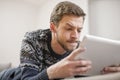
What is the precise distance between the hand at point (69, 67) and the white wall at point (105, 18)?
2268mm

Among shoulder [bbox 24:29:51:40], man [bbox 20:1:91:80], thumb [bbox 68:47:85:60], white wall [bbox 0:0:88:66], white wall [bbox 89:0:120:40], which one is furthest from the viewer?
white wall [bbox 0:0:88:66]

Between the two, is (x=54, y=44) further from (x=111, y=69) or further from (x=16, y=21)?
(x=16, y=21)

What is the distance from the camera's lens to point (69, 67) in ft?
2.25

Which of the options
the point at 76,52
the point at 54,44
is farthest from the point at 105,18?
the point at 76,52

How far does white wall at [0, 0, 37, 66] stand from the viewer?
153 inches

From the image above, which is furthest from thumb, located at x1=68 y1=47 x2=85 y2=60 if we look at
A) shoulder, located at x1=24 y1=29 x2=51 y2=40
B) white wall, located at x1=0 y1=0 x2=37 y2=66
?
white wall, located at x1=0 y1=0 x2=37 y2=66

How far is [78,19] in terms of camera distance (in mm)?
958

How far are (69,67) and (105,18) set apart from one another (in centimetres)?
242

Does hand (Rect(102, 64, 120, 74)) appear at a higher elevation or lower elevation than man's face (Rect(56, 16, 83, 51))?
lower

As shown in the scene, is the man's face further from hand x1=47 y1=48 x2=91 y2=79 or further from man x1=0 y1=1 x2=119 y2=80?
hand x1=47 y1=48 x2=91 y2=79

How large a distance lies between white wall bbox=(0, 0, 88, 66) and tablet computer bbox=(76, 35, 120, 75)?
2996mm

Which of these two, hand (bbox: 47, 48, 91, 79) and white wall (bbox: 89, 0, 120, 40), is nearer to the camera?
hand (bbox: 47, 48, 91, 79)

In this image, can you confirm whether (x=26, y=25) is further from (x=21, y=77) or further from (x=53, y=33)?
(x=21, y=77)

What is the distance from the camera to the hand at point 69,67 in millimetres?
686
